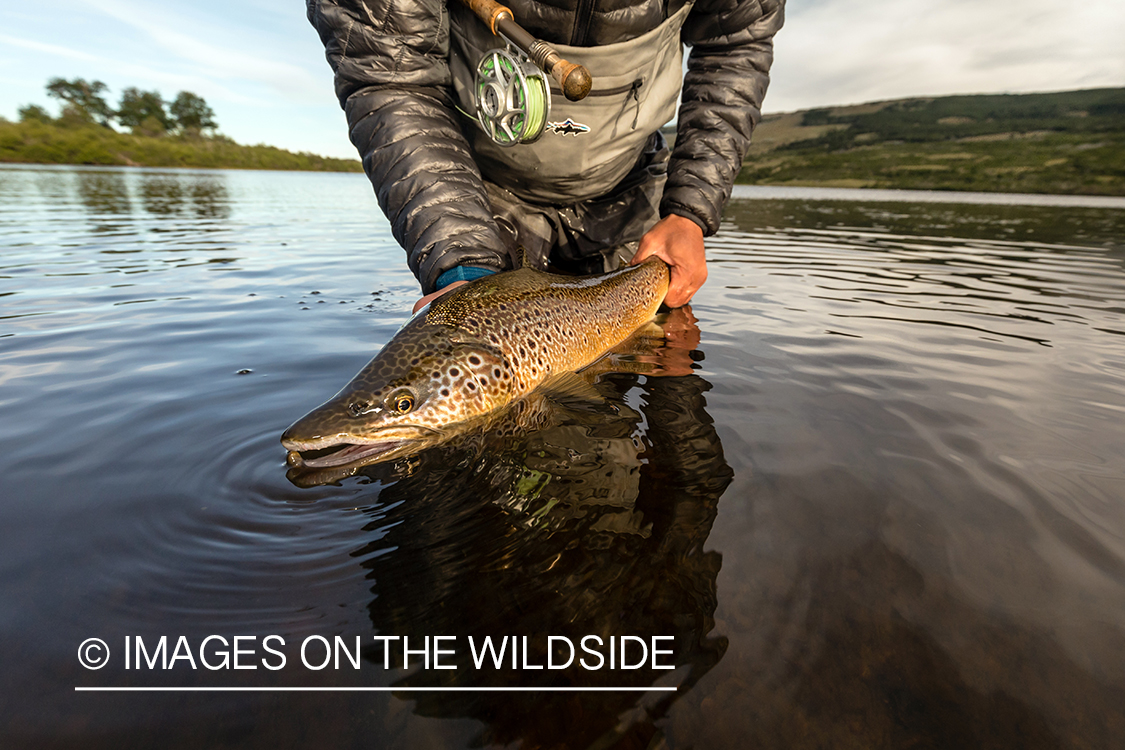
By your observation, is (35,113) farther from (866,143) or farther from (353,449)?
(866,143)

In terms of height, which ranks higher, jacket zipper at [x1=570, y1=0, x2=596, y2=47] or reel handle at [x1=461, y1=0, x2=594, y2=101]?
jacket zipper at [x1=570, y1=0, x2=596, y2=47]

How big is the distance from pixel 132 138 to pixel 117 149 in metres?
9.48

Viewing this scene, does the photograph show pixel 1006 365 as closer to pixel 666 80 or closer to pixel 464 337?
pixel 666 80

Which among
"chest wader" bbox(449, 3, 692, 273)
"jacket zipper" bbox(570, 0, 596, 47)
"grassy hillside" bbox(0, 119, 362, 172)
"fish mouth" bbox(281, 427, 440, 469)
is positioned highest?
"grassy hillside" bbox(0, 119, 362, 172)

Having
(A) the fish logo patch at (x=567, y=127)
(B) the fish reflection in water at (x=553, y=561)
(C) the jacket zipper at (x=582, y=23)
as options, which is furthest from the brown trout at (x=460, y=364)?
(C) the jacket zipper at (x=582, y=23)

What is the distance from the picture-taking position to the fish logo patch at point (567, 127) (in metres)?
3.99

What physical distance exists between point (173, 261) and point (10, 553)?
8458 millimetres

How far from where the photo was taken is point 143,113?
357ft

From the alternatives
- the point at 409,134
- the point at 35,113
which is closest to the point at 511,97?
the point at 409,134

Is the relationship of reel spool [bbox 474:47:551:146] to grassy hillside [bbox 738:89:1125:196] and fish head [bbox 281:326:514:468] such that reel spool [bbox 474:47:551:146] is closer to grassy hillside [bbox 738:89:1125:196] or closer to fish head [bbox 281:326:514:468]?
fish head [bbox 281:326:514:468]

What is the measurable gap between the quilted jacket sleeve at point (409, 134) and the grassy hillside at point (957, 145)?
A: 84701 millimetres

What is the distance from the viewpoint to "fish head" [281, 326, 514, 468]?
2430mm

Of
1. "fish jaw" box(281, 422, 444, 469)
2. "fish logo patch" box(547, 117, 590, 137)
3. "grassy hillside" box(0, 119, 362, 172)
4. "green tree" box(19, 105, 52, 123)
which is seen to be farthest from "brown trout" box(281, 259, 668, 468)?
"green tree" box(19, 105, 52, 123)

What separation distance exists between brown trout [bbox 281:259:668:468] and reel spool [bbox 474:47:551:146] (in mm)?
1016
